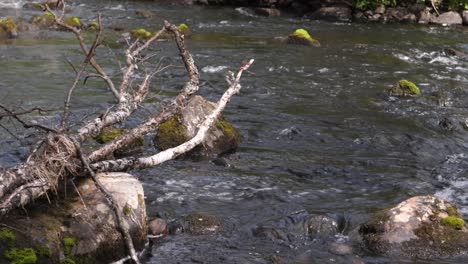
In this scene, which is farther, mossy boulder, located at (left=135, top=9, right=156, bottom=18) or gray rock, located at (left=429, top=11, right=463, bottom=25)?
gray rock, located at (left=429, top=11, right=463, bottom=25)

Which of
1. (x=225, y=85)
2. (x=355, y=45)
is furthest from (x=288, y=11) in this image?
(x=225, y=85)

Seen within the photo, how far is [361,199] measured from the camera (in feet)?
24.4

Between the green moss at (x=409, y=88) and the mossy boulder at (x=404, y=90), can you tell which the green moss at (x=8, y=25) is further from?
the green moss at (x=409, y=88)

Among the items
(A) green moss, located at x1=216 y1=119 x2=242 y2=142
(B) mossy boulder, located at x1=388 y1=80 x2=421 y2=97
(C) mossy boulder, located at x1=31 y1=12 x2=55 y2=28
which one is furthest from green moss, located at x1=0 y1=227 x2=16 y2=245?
(C) mossy boulder, located at x1=31 y1=12 x2=55 y2=28

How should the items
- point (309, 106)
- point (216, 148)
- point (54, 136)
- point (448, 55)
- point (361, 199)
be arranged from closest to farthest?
point (54, 136) < point (361, 199) < point (216, 148) < point (309, 106) < point (448, 55)

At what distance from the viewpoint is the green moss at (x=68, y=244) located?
5.25 m

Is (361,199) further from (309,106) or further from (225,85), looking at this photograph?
(225,85)

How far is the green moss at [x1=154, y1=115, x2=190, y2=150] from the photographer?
877 centimetres

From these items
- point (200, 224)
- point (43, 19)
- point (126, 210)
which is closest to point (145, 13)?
point (43, 19)

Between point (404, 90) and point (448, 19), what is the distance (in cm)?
1094

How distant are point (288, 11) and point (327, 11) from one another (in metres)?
1.81

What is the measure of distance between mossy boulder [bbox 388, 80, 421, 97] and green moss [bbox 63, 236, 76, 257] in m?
8.50

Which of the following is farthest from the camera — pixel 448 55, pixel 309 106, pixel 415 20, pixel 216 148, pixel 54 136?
pixel 415 20

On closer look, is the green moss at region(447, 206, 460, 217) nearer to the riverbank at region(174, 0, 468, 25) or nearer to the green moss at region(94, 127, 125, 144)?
the green moss at region(94, 127, 125, 144)
